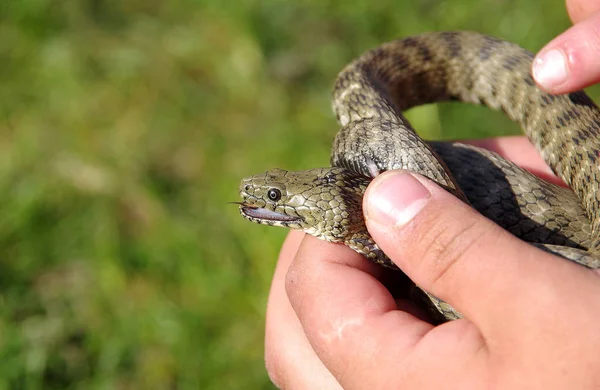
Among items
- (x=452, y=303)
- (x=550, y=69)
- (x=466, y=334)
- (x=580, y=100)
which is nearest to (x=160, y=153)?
(x=580, y=100)

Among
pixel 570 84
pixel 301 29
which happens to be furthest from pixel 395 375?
pixel 301 29

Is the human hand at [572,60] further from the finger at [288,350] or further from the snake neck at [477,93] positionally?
the finger at [288,350]

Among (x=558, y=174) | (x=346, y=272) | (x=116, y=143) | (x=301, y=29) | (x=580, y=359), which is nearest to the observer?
(x=580, y=359)

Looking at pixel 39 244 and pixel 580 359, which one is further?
pixel 39 244

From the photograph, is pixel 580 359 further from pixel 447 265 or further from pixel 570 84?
pixel 570 84

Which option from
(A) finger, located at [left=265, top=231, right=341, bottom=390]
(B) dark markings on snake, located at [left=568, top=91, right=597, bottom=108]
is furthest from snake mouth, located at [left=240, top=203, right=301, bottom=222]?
(B) dark markings on snake, located at [left=568, top=91, right=597, bottom=108]

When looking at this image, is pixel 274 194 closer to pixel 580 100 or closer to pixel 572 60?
pixel 572 60

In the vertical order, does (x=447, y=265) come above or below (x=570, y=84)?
below
